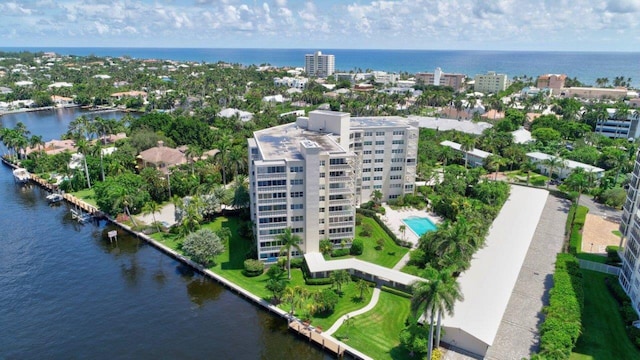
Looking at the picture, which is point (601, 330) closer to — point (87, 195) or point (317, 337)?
point (317, 337)

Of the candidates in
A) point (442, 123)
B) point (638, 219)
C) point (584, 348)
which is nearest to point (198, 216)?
point (584, 348)

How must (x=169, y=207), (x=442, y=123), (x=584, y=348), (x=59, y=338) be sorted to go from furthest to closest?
(x=442, y=123), (x=169, y=207), (x=59, y=338), (x=584, y=348)

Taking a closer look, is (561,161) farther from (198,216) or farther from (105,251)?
(105,251)

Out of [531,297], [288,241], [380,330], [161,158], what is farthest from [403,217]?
[161,158]

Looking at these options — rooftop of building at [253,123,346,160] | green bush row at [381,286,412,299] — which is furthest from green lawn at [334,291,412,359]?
rooftop of building at [253,123,346,160]

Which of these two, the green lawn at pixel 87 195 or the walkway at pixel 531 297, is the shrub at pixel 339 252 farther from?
the green lawn at pixel 87 195

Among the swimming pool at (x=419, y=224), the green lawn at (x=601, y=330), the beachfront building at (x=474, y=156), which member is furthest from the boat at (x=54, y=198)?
the green lawn at (x=601, y=330)
